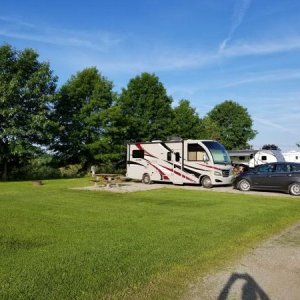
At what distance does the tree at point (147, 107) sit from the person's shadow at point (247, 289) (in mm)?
32298

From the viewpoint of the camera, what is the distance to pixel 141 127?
126 ft

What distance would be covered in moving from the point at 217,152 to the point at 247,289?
18150 mm

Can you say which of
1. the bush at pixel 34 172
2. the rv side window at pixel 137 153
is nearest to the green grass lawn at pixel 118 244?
the rv side window at pixel 137 153

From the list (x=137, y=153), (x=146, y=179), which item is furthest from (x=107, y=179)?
(x=137, y=153)

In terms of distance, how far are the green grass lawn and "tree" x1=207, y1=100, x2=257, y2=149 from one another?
57.2 meters

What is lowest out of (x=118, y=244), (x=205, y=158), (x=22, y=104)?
(x=118, y=244)

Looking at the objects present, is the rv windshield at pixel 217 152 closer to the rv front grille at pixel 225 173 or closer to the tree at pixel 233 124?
the rv front grille at pixel 225 173

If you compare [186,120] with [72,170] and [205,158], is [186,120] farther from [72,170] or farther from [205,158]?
[205,158]

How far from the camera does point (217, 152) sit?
23.3 meters

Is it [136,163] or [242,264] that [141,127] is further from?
[242,264]

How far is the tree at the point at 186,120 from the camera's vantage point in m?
43.4

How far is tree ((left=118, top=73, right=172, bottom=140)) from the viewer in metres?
38.6

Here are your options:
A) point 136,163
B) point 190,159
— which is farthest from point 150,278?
point 136,163

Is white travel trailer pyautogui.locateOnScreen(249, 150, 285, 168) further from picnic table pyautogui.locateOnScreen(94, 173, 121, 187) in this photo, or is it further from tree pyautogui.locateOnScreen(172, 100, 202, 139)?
picnic table pyautogui.locateOnScreen(94, 173, 121, 187)
